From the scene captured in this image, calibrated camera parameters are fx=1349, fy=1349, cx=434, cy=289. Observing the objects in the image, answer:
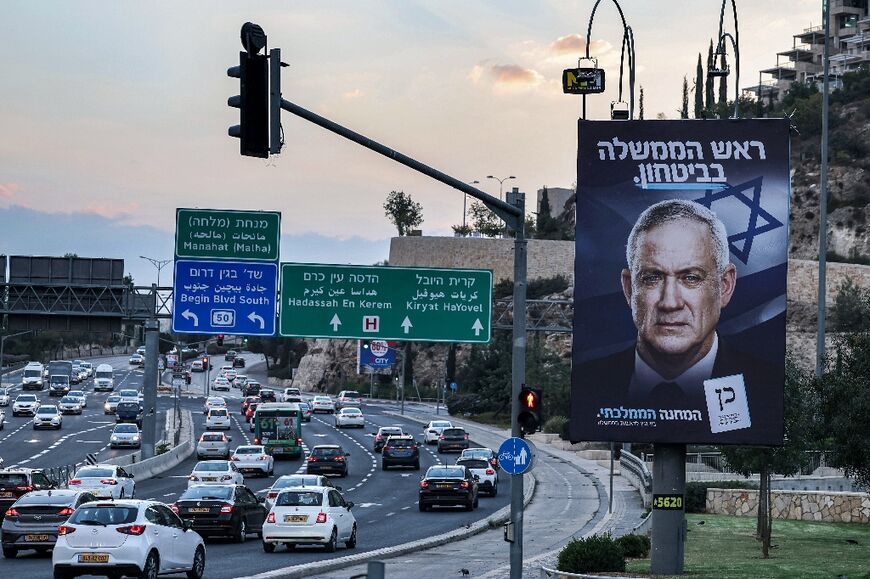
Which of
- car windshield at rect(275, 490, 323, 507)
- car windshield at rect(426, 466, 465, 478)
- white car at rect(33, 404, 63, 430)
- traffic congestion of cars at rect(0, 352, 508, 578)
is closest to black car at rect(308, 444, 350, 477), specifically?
traffic congestion of cars at rect(0, 352, 508, 578)

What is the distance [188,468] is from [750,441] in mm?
50633

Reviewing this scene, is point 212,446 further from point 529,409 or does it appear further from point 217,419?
point 529,409

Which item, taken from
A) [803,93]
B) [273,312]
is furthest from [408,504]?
[803,93]

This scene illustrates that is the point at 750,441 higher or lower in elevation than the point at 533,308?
lower

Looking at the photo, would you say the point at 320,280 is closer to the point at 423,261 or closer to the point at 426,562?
the point at 426,562

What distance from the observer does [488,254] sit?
163 meters

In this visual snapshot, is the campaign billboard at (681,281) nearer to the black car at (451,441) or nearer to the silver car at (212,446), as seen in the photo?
the silver car at (212,446)

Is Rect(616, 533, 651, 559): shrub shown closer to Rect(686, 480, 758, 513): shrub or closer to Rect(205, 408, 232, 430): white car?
Rect(686, 480, 758, 513): shrub

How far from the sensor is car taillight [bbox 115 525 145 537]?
25812 mm

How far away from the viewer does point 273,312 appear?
41219 millimetres

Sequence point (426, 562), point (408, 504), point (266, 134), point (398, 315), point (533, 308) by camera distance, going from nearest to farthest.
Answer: point (266, 134) → point (426, 562) → point (398, 315) → point (408, 504) → point (533, 308)

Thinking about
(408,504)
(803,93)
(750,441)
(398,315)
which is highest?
(803,93)

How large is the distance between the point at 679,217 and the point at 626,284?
179 centimetres

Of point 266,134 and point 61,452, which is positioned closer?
point 266,134
